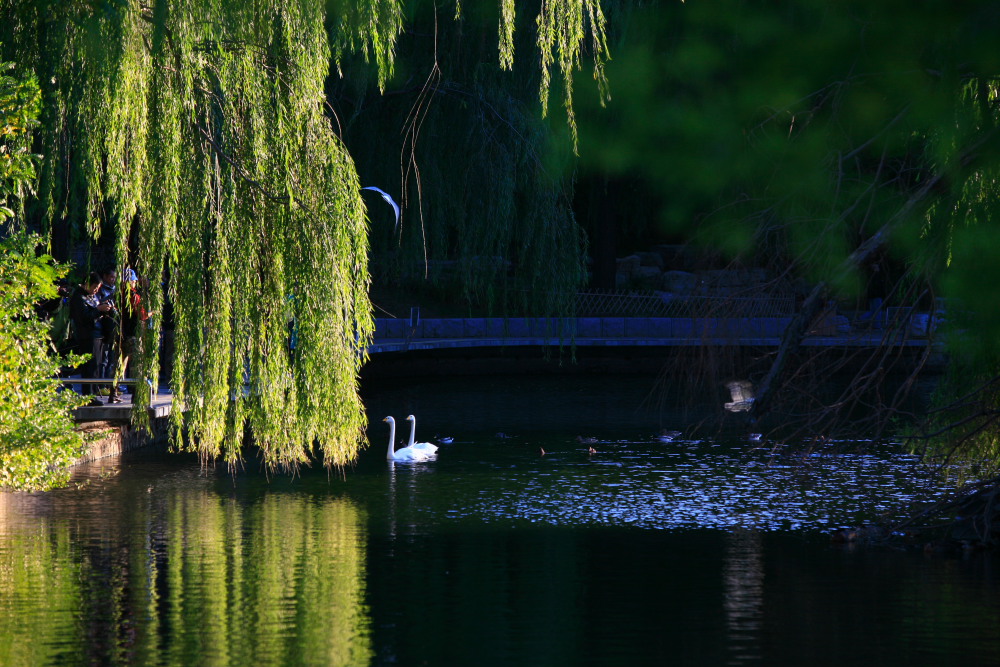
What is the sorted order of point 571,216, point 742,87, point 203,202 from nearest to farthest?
point 742,87, point 203,202, point 571,216

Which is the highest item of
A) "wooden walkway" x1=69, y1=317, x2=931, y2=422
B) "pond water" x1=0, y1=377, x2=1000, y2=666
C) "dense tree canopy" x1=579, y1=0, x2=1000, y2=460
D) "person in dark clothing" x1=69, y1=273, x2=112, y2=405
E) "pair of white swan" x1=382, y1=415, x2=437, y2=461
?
"dense tree canopy" x1=579, y1=0, x2=1000, y2=460

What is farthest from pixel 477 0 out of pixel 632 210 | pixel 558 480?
pixel 632 210

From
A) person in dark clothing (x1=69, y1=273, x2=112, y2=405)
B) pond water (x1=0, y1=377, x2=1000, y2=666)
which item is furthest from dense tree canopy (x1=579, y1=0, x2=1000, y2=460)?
person in dark clothing (x1=69, y1=273, x2=112, y2=405)

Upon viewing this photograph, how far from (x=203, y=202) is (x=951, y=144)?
224 inches

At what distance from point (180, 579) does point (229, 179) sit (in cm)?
329

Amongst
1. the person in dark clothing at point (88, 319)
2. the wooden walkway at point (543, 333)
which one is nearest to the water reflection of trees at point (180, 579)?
the person in dark clothing at point (88, 319)

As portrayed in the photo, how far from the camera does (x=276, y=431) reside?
10.9m

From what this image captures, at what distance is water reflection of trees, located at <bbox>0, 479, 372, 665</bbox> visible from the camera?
29.3ft

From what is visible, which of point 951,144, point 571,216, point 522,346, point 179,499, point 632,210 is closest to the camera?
point 951,144

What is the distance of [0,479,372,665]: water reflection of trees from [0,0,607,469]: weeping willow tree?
1156mm

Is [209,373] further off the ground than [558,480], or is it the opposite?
[209,373]

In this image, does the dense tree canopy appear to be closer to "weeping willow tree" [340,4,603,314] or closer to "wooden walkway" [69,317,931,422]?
"weeping willow tree" [340,4,603,314]

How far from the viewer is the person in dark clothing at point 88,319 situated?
58.5 ft

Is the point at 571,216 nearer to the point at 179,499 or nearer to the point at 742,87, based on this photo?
the point at 179,499
